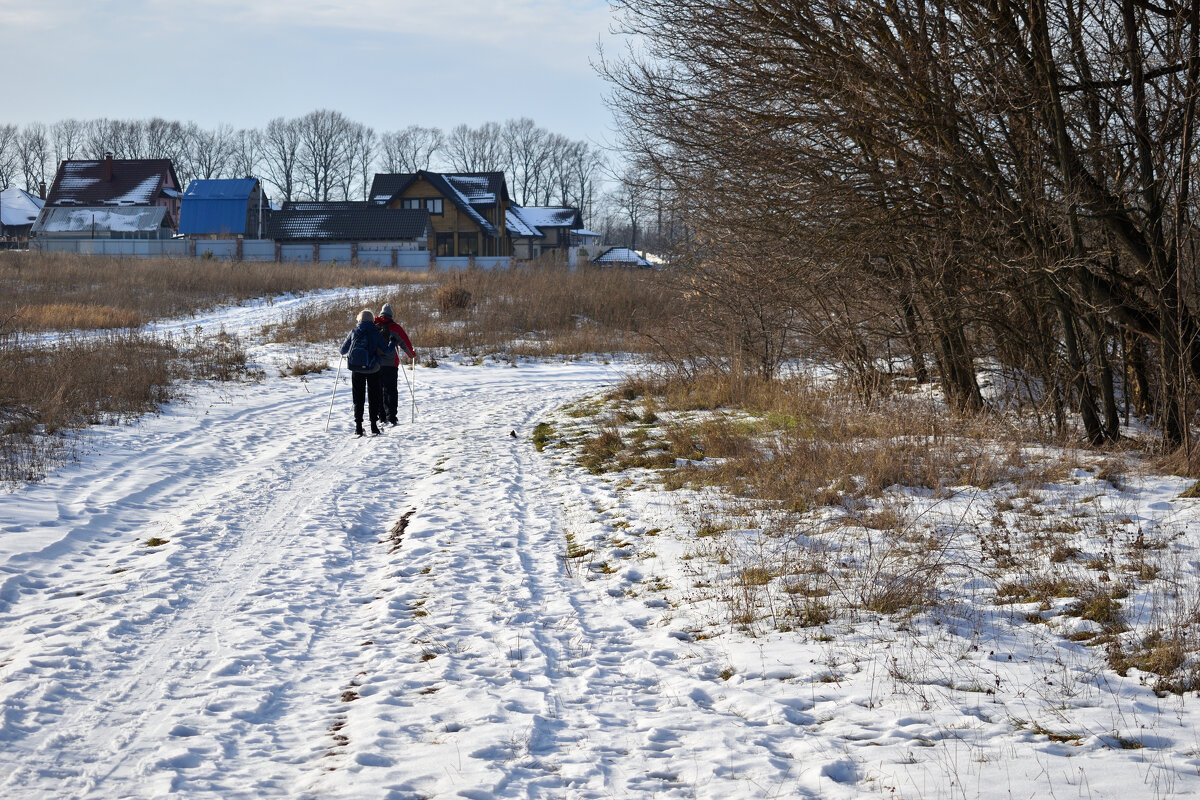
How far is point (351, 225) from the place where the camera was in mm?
60250

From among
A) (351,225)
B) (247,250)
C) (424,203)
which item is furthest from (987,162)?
(424,203)

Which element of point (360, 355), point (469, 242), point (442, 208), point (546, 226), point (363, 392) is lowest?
point (363, 392)

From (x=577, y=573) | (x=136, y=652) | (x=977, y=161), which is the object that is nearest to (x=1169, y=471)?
(x=977, y=161)

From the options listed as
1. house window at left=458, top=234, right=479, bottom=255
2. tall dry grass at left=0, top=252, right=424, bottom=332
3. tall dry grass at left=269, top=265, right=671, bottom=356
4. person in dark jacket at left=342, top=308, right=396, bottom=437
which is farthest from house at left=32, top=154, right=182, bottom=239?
person in dark jacket at left=342, top=308, right=396, bottom=437

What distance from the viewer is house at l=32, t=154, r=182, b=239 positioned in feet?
215

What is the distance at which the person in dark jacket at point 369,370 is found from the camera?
522 inches

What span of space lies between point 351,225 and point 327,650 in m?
58.3

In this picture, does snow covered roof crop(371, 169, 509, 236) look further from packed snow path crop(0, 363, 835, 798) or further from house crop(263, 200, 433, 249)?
packed snow path crop(0, 363, 835, 798)

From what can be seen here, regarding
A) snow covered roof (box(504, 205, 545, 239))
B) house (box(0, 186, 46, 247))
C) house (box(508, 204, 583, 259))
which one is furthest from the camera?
house (box(0, 186, 46, 247))

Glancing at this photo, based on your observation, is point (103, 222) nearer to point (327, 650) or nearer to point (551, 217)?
point (551, 217)

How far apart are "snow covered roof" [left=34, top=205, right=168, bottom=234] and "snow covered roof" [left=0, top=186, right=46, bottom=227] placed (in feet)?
60.0

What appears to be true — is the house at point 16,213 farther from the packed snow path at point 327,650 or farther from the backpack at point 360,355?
the packed snow path at point 327,650

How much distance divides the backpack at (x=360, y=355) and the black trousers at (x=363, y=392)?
0.12 metres

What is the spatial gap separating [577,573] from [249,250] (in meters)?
54.7
